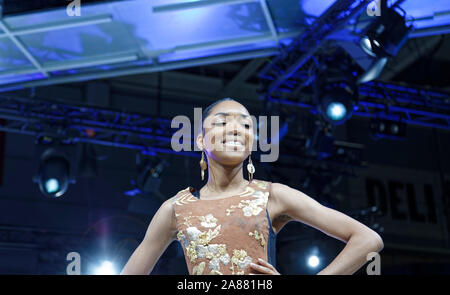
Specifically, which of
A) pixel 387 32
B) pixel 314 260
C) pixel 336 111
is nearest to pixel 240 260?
pixel 387 32

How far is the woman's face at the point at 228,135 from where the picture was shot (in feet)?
5.88

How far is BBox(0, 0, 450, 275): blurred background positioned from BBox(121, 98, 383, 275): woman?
7.55 ft

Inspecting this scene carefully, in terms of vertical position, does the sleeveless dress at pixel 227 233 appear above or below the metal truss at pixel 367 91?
below

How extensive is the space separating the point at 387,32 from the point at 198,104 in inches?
248

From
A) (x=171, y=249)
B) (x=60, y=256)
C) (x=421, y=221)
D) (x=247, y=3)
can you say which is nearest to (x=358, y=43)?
(x=247, y=3)

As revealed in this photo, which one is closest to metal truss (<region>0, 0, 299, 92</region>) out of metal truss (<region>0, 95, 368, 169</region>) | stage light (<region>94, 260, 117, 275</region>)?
metal truss (<region>0, 95, 368, 169</region>)

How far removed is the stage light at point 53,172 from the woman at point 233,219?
200 inches

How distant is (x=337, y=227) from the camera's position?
1643 millimetres

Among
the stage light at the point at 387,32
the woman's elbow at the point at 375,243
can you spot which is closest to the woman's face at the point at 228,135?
the woman's elbow at the point at 375,243

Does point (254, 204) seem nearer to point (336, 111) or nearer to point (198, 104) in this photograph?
point (336, 111)

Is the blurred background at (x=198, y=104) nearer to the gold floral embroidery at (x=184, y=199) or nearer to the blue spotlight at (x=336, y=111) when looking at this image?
the blue spotlight at (x=336, y=111)

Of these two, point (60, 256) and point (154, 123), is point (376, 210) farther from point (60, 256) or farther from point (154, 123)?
point (60, 256)

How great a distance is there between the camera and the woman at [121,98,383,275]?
162 cm

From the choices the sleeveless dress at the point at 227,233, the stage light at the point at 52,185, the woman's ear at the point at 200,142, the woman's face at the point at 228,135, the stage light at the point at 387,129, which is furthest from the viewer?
the stage light at the point at 387,129
